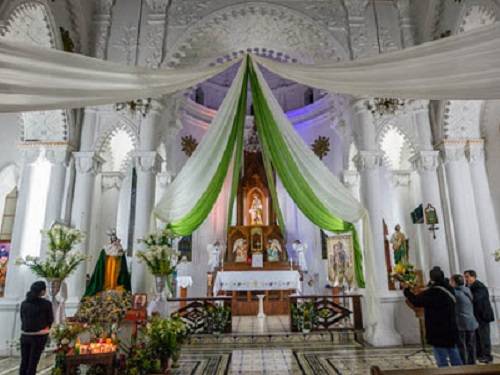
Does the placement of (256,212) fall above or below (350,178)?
below

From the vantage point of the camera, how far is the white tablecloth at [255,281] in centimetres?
979

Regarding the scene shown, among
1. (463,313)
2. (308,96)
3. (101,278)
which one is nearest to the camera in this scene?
(463,313)

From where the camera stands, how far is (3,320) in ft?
22.8

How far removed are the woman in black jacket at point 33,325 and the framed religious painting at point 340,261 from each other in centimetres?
708

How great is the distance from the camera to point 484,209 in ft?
26.5

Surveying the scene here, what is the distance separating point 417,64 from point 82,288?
7.06m

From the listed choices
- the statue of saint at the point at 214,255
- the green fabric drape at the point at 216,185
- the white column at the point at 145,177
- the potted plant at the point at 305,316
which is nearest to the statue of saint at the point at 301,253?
the statue of saint at the point at 214,255

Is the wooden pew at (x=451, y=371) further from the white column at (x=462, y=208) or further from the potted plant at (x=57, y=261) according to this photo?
the white column at (x=462, y=208)

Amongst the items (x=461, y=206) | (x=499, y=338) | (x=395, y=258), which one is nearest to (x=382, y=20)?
(x=461, y=206)

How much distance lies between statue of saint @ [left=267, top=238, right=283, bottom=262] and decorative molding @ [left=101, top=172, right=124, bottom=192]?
5.09 metres

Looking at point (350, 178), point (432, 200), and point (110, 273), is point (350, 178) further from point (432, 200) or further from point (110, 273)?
point (110, 273)

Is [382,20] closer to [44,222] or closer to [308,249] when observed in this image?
[308,249]

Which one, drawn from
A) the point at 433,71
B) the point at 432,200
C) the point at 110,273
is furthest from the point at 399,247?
the point at 110,273

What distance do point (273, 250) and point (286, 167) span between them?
7328 mm
